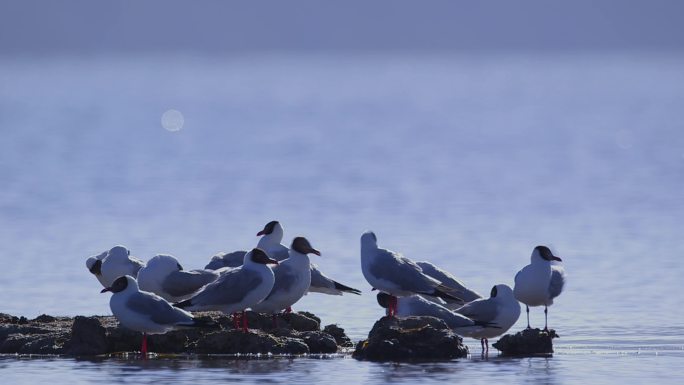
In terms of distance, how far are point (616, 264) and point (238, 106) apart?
96.7 metres

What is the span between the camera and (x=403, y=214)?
37.6m

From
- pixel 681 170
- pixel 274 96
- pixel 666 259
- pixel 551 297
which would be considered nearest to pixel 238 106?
pixel 274 96

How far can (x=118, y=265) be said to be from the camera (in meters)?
21.0

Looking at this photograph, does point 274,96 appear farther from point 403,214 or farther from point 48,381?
point 48,381

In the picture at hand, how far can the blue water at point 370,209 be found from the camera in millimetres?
17859

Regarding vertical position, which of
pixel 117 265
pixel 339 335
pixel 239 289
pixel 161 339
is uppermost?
pixel 117 265

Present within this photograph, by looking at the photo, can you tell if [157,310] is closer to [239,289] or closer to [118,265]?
[239,289]

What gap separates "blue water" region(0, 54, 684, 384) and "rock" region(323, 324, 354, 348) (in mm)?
1359

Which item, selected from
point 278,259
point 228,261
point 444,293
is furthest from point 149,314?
point 444,293

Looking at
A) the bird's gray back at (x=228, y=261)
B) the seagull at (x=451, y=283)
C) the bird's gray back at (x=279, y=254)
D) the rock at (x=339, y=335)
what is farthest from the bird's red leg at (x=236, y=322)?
the seagull at (x=451, y=283)

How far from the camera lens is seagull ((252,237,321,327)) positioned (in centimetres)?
1916

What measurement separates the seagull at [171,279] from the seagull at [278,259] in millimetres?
957

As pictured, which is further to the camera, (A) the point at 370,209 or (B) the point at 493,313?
(A) the point at 370,209

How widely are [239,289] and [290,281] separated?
765 mm
